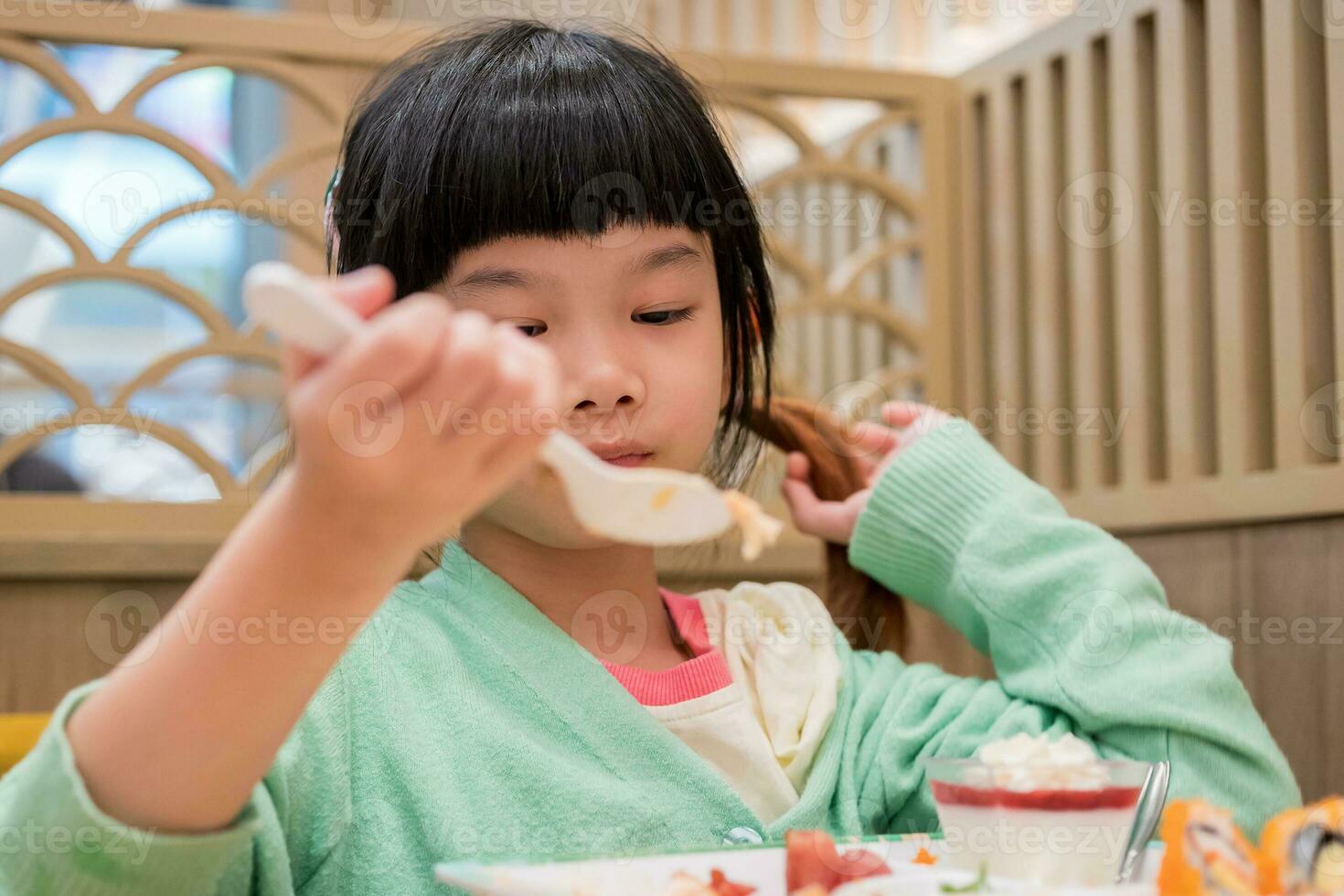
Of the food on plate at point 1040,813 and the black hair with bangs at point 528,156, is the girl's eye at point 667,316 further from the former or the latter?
the food on plate at point 1040,813

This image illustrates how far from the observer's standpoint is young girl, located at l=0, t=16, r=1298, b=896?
522mm

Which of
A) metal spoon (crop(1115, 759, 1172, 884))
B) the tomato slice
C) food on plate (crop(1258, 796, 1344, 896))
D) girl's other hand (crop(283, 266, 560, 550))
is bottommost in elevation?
metal spoon (crop(1115, 759, 1172, 884))

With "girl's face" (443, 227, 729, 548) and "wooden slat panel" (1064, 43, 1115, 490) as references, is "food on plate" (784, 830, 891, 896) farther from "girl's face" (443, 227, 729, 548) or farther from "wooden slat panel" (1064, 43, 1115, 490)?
"wooden slat panel" (1064, 43, 1115, 490)

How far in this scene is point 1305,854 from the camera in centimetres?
55

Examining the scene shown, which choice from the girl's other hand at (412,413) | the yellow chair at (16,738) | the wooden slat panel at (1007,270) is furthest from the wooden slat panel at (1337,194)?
the yellow chair at (16,738)

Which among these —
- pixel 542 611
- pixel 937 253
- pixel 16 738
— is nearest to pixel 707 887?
pixel 542 611

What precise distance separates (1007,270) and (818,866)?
88 centimetres

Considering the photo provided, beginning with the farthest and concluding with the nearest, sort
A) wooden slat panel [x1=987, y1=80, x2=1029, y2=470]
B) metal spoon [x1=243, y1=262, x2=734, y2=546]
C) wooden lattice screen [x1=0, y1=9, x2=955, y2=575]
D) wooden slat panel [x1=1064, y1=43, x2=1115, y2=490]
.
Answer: wooden slat panel [x1=987, y1=80, x2=1029, y2=470]
wooden slat panel [x1=1064, y1=43, x2=1115, y2=490]
wooden lattice screen [x1=0, y1=9, x2=955, y2=575]
metal spoon [x1=243, y1=262, x2=734, y2=546]

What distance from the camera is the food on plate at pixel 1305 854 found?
21.3 inches

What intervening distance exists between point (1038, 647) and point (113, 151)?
9.29ft

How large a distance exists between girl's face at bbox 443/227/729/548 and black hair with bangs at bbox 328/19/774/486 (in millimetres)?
17

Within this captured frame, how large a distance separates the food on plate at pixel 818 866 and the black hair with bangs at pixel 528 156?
1.26 ft

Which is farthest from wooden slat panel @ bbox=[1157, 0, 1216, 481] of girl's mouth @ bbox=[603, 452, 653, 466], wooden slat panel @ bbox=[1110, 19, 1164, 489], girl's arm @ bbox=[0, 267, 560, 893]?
girl's arm @ bbox=[0, 267, 560, 893]

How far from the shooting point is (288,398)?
496 mm
